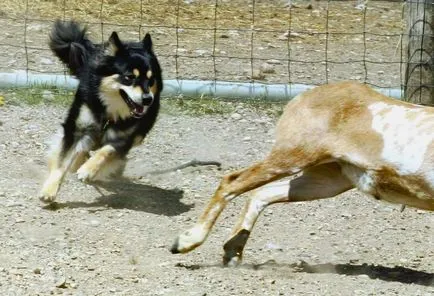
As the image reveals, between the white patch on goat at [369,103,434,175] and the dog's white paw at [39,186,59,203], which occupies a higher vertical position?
the white patch on goat at [369,103,434,175]

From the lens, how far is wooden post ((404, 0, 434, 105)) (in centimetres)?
908

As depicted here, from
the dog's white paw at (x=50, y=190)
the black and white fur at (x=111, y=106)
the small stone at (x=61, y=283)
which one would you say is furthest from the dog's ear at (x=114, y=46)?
the small stone at (x=61, y=283)

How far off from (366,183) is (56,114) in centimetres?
366

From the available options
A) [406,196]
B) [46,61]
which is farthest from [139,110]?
[46,61]

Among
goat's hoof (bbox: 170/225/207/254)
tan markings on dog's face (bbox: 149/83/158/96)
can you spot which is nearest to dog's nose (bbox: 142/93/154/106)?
tan markings on dog's face (bbox: 149/83/158/96)

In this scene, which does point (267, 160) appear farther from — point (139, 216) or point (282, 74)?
point (282, 74)

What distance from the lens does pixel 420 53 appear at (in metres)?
9.22

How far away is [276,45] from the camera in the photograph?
11.7 metres

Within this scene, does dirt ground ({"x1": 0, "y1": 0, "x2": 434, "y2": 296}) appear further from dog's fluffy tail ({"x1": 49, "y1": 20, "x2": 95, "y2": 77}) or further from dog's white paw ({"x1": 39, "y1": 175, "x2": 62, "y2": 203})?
dog's fluffy tail ({"x1": 49, "y1": 20, "x2": 95, "y2": 77})

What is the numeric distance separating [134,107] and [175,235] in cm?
135

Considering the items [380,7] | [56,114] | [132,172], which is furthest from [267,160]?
[380,7]

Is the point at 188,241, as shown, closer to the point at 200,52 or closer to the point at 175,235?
the point at 175,235

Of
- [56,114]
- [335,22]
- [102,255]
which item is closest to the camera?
[102,255]

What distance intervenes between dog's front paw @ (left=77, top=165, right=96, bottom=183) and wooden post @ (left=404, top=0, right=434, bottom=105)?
3179 mm
